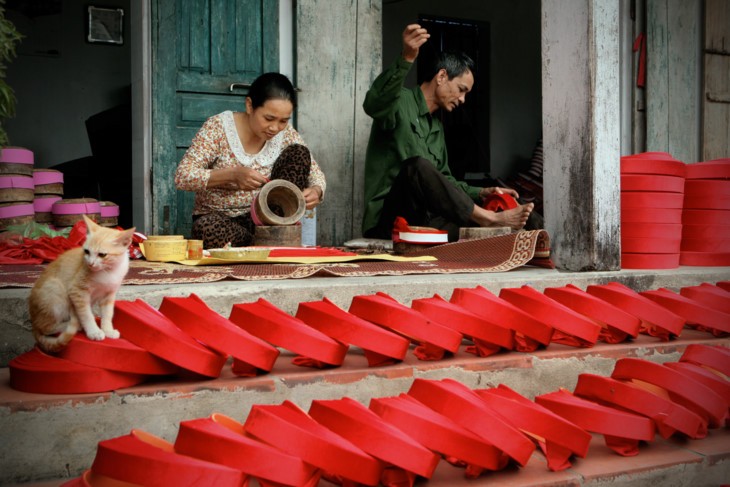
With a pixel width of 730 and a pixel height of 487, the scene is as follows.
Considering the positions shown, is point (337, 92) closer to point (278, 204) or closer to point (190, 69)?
point (190, 69)

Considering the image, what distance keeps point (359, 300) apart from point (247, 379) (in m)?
0.49

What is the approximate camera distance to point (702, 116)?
19.5 ft

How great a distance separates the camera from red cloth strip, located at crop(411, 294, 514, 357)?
221 centimetres

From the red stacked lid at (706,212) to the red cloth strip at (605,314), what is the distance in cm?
140

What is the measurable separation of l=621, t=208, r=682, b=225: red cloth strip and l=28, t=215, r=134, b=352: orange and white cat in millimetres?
2522

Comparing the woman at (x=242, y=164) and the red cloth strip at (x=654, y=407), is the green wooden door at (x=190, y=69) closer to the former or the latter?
the woman at (x=242, y=164)

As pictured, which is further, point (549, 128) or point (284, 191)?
point (284, 191)

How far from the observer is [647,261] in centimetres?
→ 340

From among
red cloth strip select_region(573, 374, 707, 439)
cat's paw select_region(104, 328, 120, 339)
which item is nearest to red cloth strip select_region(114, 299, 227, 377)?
cat's paw select_region(104, 328, 120, 339)

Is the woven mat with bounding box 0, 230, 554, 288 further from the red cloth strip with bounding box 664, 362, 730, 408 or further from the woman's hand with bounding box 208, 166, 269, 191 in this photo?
the red cloth strip with bounding box 664, 362, 730, 408

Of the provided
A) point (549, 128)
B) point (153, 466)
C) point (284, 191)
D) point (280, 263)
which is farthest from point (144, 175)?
point (153, 466)

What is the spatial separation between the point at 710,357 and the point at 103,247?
1830mm

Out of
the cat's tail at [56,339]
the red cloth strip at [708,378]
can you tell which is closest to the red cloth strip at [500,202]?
the red cloth strip at [708,378]

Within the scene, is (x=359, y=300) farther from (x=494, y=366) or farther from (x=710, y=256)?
(x=710, y=256)
